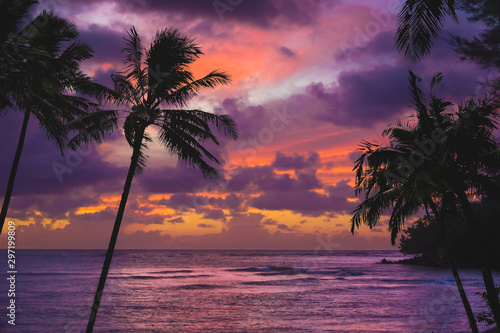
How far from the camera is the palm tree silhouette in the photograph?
12750 mm

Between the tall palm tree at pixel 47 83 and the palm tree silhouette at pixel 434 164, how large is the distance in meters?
9.68

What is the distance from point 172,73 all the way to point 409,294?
33.7 metres

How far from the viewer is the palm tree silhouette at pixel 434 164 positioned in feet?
41.8

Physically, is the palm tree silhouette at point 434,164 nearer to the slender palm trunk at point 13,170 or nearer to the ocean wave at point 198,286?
the slender palm trunk at point 13,170

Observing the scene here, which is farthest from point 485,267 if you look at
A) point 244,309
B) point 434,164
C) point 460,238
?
point 460,238

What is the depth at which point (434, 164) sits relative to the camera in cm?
1388

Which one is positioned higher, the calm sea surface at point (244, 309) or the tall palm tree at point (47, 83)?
the tall palm tree at point (47, 83)

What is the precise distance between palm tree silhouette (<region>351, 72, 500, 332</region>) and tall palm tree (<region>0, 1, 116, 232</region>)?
9.68 meters

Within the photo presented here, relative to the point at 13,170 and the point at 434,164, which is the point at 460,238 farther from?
the point at 13,170

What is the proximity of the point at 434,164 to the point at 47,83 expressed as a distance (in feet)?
39.5

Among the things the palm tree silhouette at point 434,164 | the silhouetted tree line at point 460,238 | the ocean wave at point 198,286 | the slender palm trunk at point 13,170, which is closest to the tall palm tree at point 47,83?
the slender palm trunk at point 13,170

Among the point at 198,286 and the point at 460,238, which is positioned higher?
the point at 460,238

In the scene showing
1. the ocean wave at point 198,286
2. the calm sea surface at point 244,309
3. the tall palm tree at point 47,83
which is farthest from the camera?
the ocean wave at point 198,286

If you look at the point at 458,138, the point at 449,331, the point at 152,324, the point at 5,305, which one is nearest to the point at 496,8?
the point at 458,138
